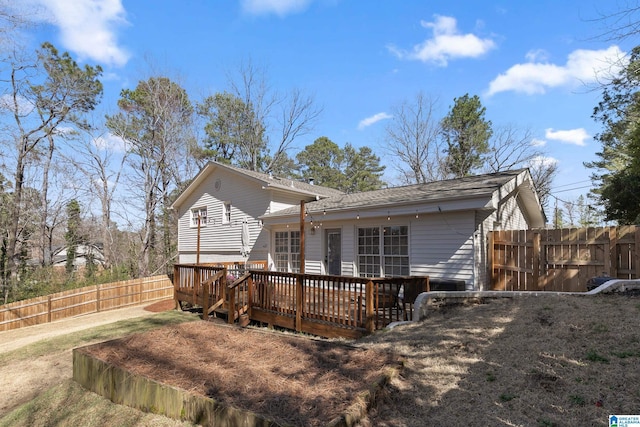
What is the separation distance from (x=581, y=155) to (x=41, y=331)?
3418 cm

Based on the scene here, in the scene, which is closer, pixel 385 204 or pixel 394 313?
pixel 394 313

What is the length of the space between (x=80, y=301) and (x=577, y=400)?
14986mm

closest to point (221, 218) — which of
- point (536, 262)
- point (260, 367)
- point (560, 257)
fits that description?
point (536, 262)

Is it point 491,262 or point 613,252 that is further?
point 491,262

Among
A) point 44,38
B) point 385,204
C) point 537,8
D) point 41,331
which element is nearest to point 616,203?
point 537,8

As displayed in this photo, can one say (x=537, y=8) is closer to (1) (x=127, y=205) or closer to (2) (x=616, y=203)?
(2) (x=616, y=203)

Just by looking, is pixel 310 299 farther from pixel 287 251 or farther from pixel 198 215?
pixel 198 215

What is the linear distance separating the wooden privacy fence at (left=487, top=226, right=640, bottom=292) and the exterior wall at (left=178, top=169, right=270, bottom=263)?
8.83m

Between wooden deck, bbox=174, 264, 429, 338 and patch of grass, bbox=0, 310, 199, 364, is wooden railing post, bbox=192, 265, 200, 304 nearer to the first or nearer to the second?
wooden deck, bbox=174, 264, 429, 338

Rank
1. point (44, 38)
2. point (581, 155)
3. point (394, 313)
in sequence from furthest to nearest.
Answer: point (581, 155), point (44, 38), point (394, 313)

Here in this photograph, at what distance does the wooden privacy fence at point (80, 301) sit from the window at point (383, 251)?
989 centimetres

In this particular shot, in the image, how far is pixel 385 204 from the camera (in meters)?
9.27

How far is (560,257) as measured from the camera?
7.56 meters

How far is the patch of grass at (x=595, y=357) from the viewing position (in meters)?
3.42
